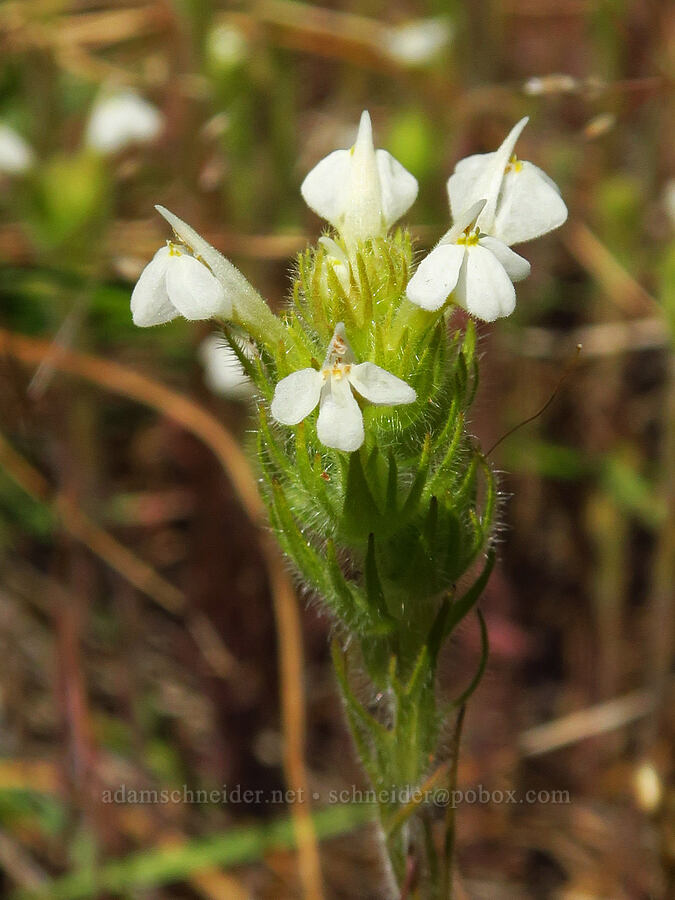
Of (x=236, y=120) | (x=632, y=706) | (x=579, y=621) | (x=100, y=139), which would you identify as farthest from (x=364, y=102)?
(x=632, y=706)

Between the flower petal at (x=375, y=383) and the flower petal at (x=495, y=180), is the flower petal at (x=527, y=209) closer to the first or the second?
the flower petal at (x=495, y=180)

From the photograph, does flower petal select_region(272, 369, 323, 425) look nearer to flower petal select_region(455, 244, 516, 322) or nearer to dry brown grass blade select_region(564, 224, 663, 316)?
flower petal select_region(455, 244, 516, 322)

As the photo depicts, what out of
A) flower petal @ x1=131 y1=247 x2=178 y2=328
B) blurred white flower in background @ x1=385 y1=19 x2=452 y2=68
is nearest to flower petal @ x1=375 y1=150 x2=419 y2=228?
flower petal @ x1=131 y1=247 x2=178 y2=328

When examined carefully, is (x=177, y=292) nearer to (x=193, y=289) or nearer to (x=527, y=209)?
(x=193, y=289)

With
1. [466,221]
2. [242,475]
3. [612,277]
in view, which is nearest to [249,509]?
[242,475]

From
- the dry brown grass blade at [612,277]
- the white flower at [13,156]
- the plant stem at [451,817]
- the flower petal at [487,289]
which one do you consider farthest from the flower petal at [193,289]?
the dry brown grass blade at [612,277]

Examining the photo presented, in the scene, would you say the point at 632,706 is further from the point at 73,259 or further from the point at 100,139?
the point at 100,139
